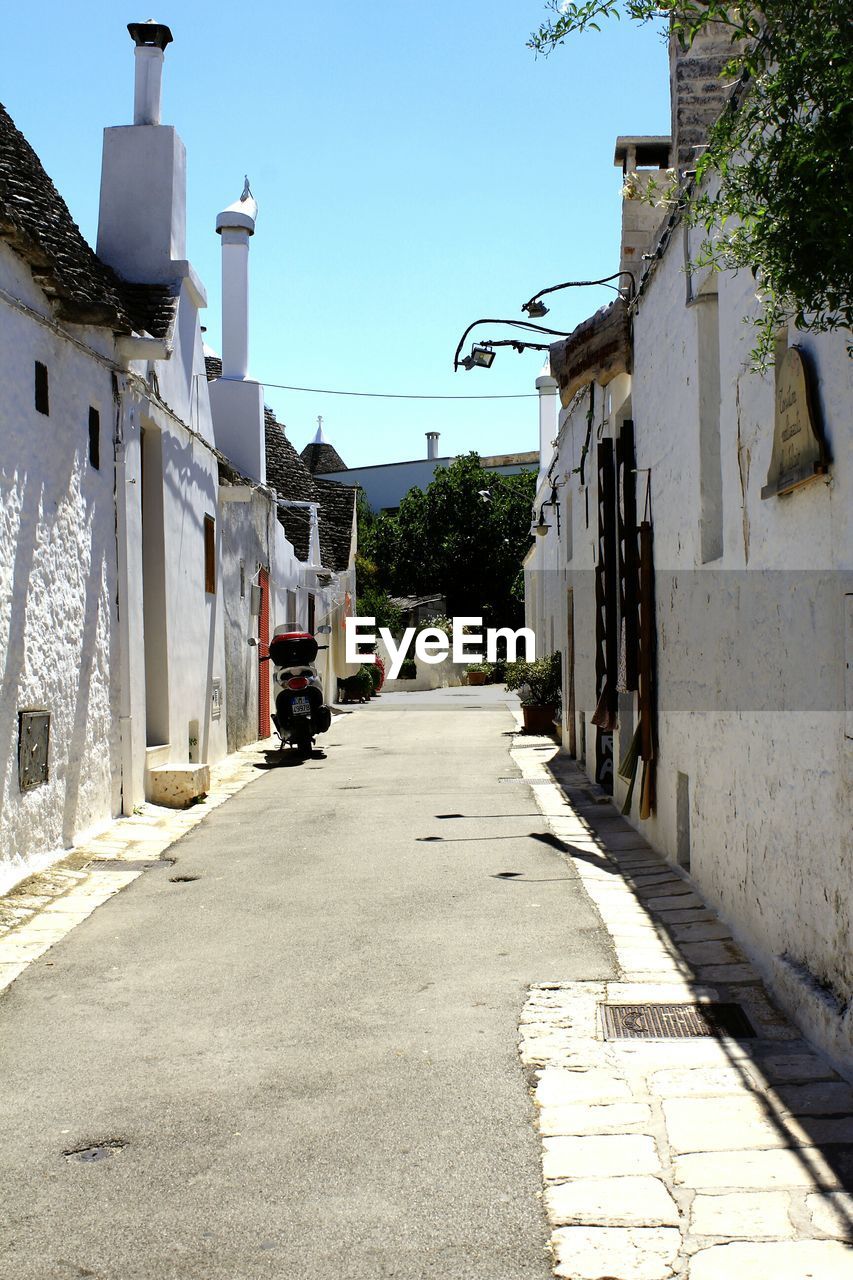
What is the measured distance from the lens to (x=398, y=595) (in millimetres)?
55750

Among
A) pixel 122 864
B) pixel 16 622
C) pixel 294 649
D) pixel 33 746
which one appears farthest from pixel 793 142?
pixel 294 649

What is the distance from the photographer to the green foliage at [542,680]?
20.1 meters

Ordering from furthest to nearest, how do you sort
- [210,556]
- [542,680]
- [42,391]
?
[542,680], [210,556], [42,391]

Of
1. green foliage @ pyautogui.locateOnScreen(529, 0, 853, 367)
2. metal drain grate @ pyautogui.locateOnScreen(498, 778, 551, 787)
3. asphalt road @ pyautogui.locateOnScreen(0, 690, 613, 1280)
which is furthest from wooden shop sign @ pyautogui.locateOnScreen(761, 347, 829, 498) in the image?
metal drain grate @ pyautogui.locateOnScreen(498, 778, 551, 787)

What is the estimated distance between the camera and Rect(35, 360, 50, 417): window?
9.10 metres

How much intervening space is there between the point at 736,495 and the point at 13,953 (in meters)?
4.51

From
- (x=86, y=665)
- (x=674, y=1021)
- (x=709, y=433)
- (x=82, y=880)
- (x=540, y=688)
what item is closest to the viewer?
(x=674, y=1021)

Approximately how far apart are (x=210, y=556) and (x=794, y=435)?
11734 mm

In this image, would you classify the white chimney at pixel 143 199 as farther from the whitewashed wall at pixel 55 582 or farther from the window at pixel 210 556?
the whitewashed wall at pixel 55 582

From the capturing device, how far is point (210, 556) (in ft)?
53.2

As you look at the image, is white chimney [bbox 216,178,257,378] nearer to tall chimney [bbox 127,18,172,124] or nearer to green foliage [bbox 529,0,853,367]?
tall chimney [bbox 127,18,172,124]

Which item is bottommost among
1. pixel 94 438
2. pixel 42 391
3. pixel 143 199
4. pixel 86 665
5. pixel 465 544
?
pixel 86 665

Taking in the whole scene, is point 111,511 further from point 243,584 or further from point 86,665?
point 243,584

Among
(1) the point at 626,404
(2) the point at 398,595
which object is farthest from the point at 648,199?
(2) the point at 398,595
